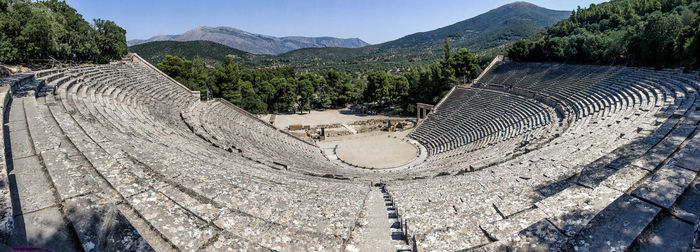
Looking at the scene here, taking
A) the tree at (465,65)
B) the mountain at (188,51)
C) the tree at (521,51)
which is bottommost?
the tree at (465,65)

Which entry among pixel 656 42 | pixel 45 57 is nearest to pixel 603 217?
pixel 656 42

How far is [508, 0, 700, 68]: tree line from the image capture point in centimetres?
2109

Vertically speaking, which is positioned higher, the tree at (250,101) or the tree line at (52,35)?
the tree line at (52,35)

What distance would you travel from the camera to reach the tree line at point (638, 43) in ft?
69.2

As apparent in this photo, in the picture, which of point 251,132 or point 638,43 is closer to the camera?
point 251,132

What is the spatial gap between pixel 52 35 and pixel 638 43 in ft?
136

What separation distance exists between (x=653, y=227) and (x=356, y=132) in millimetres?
28172

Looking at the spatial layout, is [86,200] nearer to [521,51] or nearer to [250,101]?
[250,101]

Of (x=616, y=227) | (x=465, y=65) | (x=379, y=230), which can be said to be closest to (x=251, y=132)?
(x=379, y=230)

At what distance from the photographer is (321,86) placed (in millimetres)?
47250

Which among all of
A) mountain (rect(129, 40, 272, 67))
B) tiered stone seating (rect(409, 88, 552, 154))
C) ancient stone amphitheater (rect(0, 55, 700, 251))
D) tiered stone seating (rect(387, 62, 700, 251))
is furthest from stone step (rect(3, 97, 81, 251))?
mountain (rect(129, 40, 272, 67))

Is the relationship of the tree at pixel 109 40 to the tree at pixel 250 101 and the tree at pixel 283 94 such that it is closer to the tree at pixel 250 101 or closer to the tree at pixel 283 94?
the tree at pixel 250 101

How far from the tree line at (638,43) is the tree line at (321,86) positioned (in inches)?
312

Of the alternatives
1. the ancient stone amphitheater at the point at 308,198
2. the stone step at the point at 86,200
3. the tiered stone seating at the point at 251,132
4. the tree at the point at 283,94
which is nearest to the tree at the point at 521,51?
the ancient stone amphitheater at the point at 308,198
